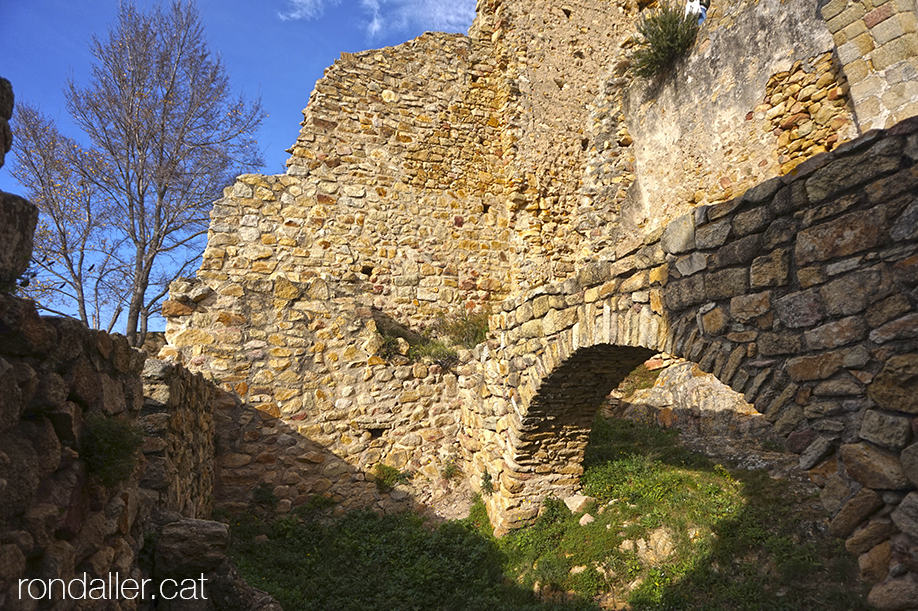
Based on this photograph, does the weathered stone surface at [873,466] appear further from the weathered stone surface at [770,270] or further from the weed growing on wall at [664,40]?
the weed growing on wall at [664,40]

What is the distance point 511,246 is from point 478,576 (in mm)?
5650

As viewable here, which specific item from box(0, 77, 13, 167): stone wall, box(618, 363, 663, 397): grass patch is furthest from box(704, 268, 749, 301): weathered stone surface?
box(618, 363, 663, 397): grass patch

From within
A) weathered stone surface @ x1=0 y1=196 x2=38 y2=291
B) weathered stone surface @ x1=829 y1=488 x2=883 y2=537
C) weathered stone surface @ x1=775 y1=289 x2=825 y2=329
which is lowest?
weathered stone surface @ x1=829 y1=488 x2=883 y2=537

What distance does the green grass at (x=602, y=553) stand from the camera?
359 cm

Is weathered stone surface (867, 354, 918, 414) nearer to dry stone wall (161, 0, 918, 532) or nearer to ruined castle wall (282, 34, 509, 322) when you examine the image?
dry stone wall (161, 0, 918, 532)

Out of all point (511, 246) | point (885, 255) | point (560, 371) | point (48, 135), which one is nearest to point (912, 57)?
point (885, 255)

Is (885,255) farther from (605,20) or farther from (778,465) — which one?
(605,20)

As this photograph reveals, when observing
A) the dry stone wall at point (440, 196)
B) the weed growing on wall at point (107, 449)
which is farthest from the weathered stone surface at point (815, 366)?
the weed growing on wall at point (107, 449)

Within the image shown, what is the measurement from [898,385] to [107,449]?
3.29 metres

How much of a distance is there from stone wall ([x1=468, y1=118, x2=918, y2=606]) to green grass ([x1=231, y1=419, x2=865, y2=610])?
127cm

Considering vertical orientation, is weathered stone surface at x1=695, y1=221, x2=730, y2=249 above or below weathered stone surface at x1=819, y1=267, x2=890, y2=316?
above

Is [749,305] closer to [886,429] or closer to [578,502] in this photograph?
[886,429]

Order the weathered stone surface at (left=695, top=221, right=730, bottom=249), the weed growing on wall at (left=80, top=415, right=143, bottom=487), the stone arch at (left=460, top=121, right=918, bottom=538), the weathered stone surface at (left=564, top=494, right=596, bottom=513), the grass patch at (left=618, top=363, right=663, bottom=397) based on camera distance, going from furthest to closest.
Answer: the grass patch at (left=618, top=363, right=663, bottom=397), the weathered stone surface at (left=564, top=494, right=596, bottom=513), the weathered stone surface at (left=695, top=221, right=730, bottom=249), the stone arch at (left=460, top=121, right=918, bottom=538), the weed growing on wall at (left=80, top=415, right=143, bottom=487)

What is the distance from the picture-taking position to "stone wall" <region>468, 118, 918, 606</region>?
230cm
